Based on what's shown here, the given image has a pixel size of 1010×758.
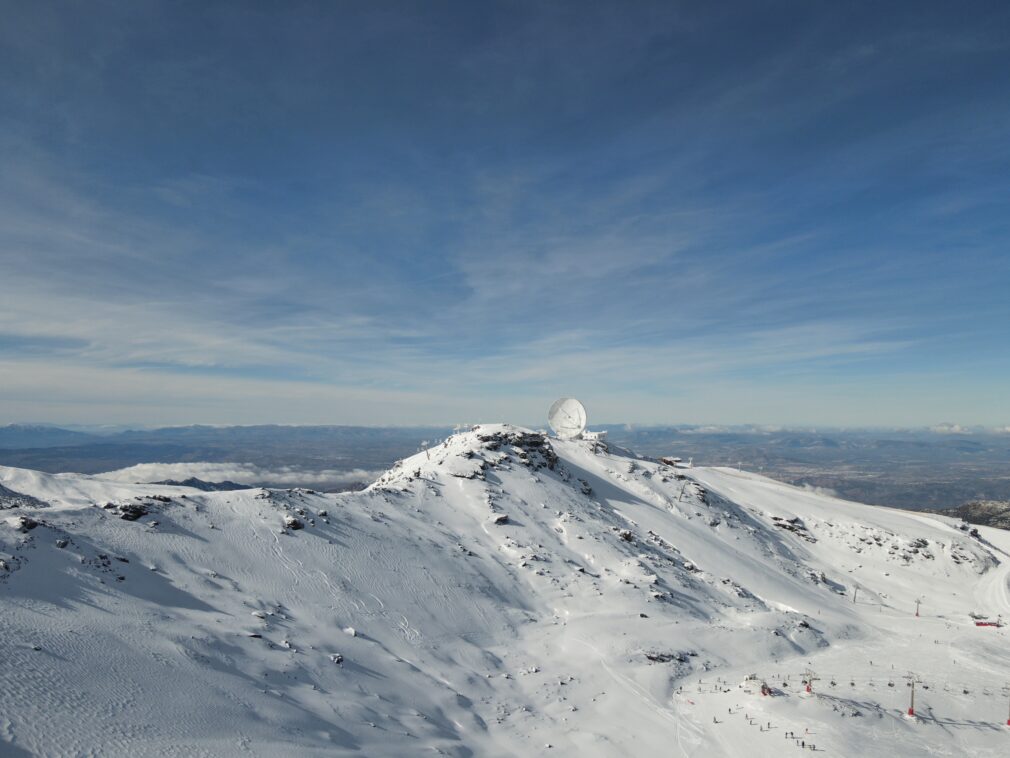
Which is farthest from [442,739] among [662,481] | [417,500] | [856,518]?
[856,518]

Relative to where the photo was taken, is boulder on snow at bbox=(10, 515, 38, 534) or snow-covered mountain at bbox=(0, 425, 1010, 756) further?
boulder on snow at bbox=(10, 515, 38, 534)

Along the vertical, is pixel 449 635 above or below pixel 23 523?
below

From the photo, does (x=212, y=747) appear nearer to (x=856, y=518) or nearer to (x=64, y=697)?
(x=64, y=697)

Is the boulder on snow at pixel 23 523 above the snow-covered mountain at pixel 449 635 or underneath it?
above

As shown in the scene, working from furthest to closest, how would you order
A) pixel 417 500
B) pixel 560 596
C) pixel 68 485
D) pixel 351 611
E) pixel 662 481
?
1. pixel 662 481
2. pixel 68 485
3. pixel 417 500
4. pixel 560 596
5. pixel 351 611

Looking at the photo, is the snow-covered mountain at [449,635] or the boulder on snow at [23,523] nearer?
the snow-covered mountain at [449,635]

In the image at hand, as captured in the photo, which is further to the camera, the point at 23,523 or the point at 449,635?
the point at 449,635

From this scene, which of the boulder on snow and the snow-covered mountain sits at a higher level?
the boulder on snow

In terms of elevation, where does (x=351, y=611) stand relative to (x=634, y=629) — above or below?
above
